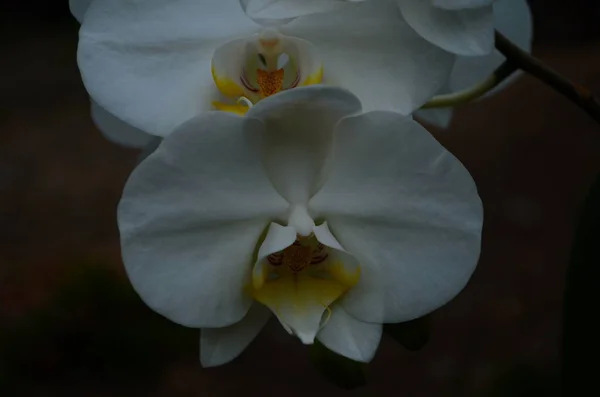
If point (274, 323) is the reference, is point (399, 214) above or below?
above

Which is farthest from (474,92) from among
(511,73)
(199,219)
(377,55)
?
(199,219)

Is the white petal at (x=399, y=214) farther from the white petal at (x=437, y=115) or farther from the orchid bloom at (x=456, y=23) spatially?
the white petal at (x=437, y=115)

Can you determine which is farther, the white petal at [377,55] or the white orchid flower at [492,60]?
the white orchid flower at [492,60]

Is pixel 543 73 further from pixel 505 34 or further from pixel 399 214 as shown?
pixel 399 214

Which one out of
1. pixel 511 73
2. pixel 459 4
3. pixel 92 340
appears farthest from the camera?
pixel 92 340

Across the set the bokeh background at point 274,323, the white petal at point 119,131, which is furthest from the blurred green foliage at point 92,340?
the white petal at point 119,131

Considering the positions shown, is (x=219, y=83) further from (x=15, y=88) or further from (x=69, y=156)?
(x=15, y=88)

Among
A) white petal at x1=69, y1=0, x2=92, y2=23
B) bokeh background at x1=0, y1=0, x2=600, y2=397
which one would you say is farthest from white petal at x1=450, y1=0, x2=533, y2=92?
bokeh background at x1=0, y1=0, x2=600, y2=397

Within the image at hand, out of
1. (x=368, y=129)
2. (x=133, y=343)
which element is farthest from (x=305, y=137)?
(x=133, y=343)
